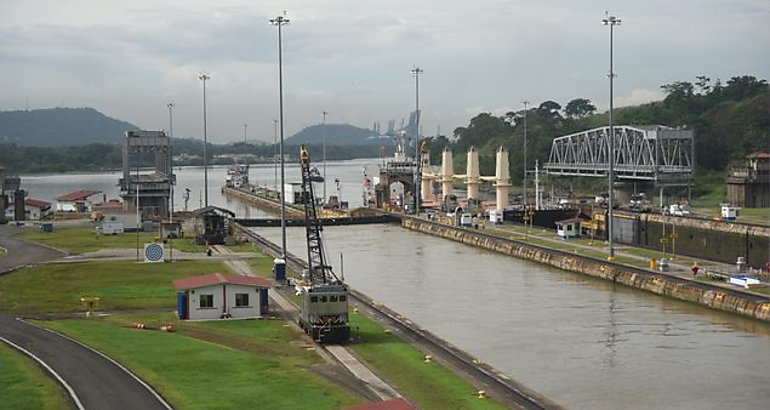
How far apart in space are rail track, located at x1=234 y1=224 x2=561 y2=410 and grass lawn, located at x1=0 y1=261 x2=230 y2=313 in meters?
7.40

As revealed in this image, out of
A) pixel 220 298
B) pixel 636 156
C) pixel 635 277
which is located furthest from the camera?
pixel 636 156

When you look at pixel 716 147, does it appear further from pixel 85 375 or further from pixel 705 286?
pixel 85 375

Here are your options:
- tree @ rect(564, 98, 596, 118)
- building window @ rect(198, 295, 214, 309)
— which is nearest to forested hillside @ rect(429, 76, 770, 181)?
tree @ rect(564, 98, 596, 118)

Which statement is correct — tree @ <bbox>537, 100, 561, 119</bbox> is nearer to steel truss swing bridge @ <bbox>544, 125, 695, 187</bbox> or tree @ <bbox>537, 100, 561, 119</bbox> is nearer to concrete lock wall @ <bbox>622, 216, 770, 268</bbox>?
steel truss swing bridge @ <bbox>544, 125, 695, 187</bbox>

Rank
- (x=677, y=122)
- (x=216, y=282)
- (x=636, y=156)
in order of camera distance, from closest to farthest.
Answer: (x=216, y=282)
(x=636, y=156)
(x=677, y=122)

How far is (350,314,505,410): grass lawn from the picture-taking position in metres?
21.6

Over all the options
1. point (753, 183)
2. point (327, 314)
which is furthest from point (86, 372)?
point (753, 183)

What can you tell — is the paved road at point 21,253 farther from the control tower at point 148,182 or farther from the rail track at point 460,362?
the rail track at point 460,362

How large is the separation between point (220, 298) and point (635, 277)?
63.7 ft

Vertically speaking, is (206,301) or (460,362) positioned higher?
(206,301)

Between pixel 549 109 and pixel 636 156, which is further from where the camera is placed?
pixel 549 109

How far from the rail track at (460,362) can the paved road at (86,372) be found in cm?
755

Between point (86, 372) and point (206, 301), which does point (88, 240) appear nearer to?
point (206, 301)

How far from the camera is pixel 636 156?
94.2 metres
